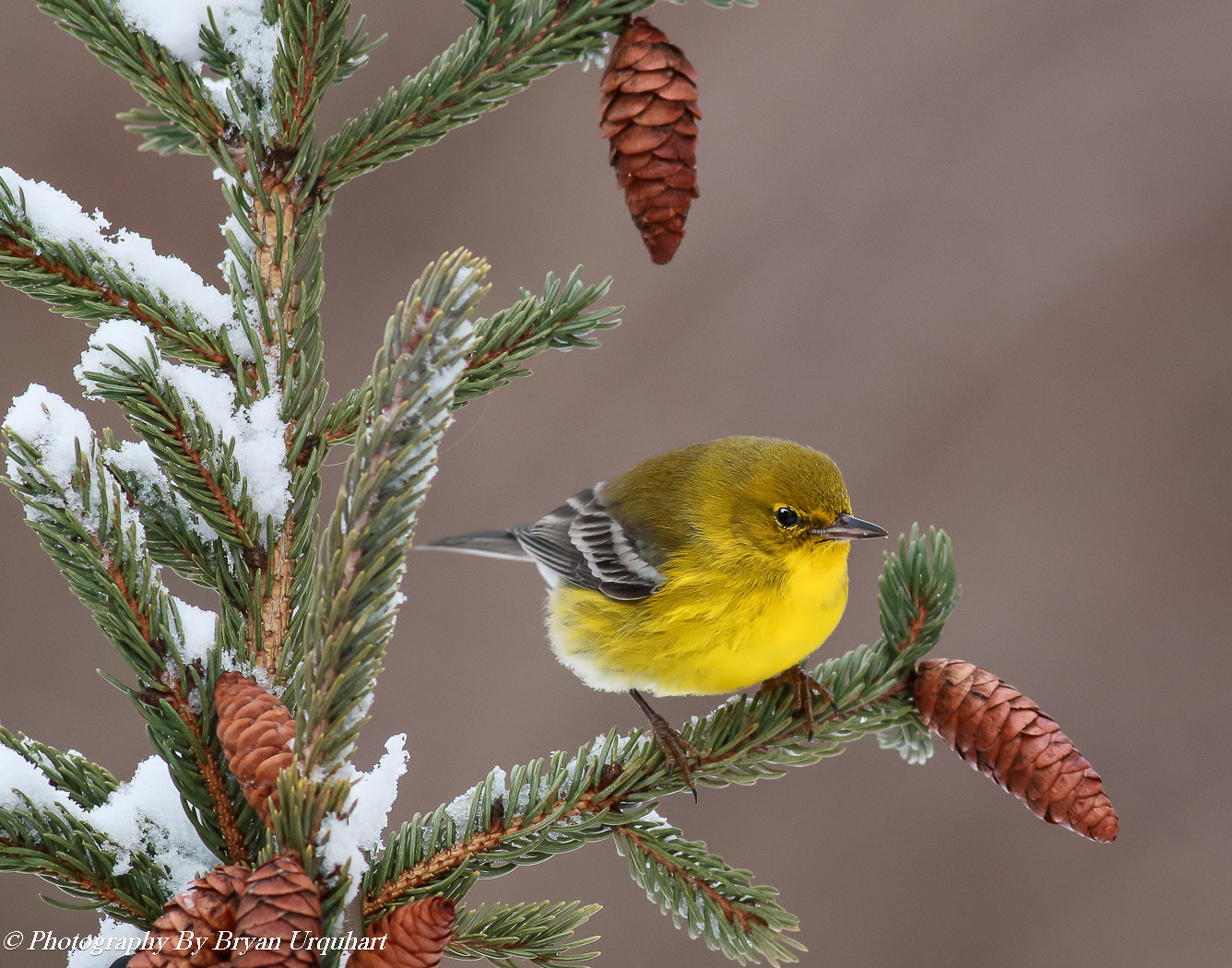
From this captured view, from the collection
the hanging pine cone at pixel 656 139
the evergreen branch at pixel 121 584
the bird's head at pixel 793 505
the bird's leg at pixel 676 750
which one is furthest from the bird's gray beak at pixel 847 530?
the evergreen branch at pixel 121 584

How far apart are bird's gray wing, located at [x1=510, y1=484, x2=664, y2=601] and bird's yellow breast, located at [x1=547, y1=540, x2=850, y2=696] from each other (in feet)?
0.18

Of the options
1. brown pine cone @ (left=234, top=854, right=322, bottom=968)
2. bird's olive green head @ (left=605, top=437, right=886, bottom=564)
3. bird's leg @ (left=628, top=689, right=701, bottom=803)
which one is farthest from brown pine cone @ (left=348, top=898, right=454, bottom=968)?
bird's olive green head @ (left=605, top=437, right=886, bottom=564)

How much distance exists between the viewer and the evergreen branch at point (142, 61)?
4.00 feet

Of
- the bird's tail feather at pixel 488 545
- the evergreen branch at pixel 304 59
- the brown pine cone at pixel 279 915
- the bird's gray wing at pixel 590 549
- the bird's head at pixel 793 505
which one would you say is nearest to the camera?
the brown pine cone at pixel 279 915

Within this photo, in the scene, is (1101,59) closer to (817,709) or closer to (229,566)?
(817,709)

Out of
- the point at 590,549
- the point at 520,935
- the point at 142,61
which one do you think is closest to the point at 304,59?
the point at 142,61

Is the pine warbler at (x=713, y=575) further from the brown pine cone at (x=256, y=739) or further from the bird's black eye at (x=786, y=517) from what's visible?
the brown pine cone at (x=256, y=739)

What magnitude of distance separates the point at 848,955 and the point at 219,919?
120 inches

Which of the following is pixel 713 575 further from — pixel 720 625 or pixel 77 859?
pixel 77 859

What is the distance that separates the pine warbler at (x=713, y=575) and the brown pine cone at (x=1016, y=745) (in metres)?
0.26

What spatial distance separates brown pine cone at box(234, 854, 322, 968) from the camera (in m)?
0.82

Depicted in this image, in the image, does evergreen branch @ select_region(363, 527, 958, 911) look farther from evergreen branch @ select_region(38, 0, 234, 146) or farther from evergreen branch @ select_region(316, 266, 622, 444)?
evergreen branch @ select_region(38, 0, 234, 146)

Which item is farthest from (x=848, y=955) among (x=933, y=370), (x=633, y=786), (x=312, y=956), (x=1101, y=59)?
(x=1101, y=59)

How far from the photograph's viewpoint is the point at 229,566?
52.2 inches
